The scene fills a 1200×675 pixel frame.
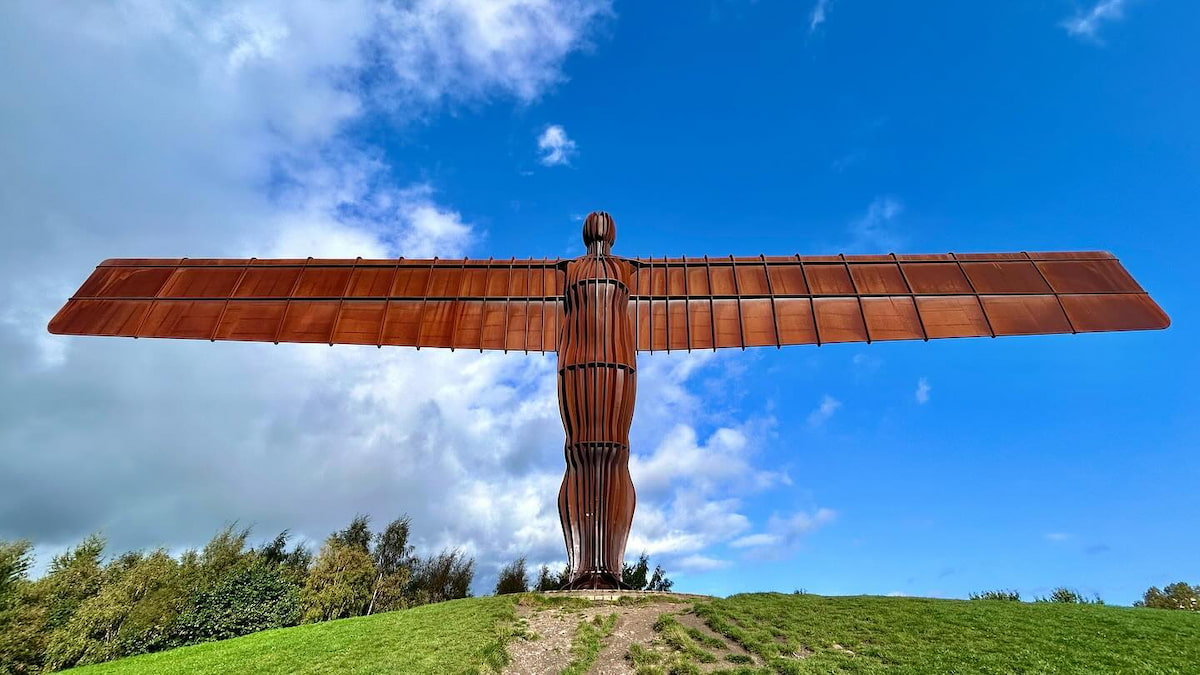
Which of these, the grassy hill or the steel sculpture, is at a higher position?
the steel sculpture

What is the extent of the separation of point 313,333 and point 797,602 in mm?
15667

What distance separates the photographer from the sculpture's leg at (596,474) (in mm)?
15125

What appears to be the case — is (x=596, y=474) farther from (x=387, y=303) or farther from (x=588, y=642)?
(x=387, y=303)

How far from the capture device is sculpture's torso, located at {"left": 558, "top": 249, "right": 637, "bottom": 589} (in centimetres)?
1519

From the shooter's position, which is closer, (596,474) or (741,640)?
(741,640)

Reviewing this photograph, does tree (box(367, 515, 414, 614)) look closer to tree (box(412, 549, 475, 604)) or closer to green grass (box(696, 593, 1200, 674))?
tree (box(412, 549, 475, 604))

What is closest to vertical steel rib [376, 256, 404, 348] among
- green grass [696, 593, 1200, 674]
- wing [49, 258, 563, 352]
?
wing [49, 258, 563, 352]

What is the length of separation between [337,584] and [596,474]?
29.6 meters

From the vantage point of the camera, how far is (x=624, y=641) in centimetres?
1209

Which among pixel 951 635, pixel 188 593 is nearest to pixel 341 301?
pixel 951 635

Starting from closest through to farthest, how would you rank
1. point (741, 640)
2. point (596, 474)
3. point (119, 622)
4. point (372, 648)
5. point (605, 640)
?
1. point (741, 640)
2. point (605, 640)
3. point (372, 648)
4. point (596, 474)
5. point (119, 622)

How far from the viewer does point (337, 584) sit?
37438 mm

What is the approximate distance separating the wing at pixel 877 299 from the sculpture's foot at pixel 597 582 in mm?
6624

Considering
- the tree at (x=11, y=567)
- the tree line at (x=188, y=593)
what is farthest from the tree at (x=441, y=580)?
the tree at (x=11, y=567)
